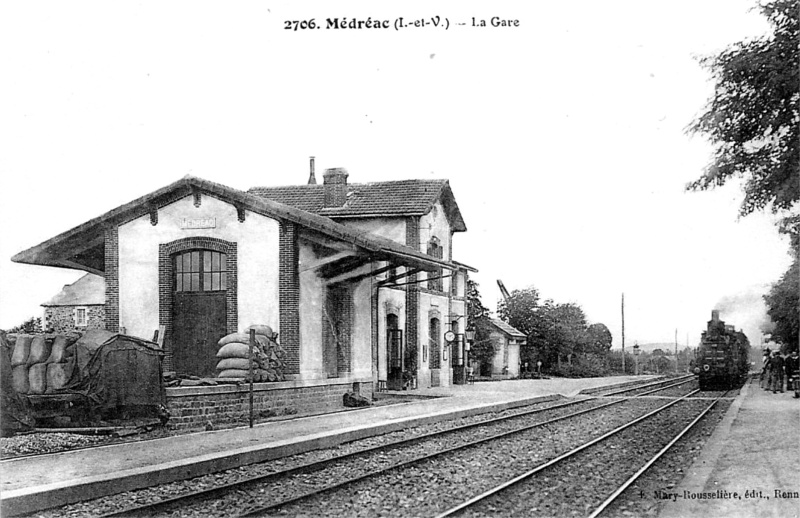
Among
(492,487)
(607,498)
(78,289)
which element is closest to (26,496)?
(492,487)

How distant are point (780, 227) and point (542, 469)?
392cm

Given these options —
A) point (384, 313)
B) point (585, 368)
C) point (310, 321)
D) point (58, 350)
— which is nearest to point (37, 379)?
point (58, 350)

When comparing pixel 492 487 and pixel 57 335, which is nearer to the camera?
pixel 492 487

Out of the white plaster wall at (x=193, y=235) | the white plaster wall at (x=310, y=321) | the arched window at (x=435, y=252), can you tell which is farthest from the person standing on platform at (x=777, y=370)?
the white plaster wall at (x=193, y=235)

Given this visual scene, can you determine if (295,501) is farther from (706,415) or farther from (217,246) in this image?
(706,415)

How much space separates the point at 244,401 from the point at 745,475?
8.11m

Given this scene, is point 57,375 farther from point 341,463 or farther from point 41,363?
point 341,463

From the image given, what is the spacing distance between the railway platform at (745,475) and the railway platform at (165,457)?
181 inches

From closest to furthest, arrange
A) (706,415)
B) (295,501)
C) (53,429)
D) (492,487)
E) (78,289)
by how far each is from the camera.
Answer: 1. (295,501)
2. (492,487)
3. (53,429)
4. (706,415)
5. (78,289)

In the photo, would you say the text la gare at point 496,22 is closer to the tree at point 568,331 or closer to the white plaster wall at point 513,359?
the white plaster wall at point 513,359

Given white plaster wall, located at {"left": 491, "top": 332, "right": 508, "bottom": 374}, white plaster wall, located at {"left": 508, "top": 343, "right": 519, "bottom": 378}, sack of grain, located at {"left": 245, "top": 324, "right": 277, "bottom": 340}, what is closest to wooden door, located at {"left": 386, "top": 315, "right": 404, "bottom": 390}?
sack of grain, located at {"left": 245, "top": 324, "right": 277, "bottom": 340}

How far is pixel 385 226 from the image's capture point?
80.7 feet

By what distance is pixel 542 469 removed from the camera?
927 cm

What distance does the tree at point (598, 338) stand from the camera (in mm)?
48562
